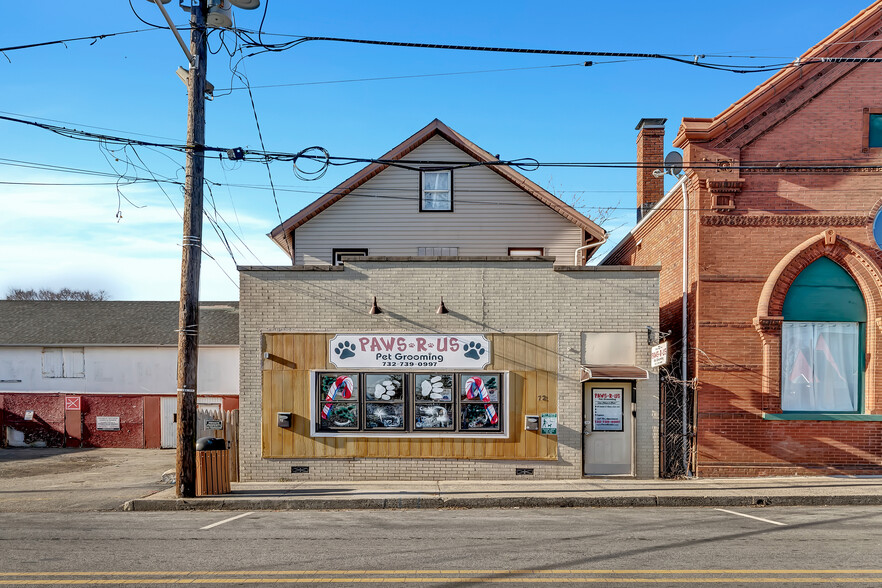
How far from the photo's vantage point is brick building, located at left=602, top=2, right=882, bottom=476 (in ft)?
45.6

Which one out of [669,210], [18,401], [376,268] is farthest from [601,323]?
[18,401]

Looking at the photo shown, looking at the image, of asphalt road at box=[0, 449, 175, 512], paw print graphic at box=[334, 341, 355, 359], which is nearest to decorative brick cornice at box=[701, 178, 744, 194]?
paw print graphic at box=[334, 341, 355, 359]

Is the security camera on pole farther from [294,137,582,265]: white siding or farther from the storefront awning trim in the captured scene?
the storefront awning trim

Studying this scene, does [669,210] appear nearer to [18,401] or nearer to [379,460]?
[379,460]

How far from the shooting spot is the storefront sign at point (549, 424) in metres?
14.0

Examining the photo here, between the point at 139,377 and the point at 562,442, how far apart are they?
49.7ft

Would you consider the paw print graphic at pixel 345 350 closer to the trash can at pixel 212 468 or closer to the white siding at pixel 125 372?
the trash can at pixel 212 468

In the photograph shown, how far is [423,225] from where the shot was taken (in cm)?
1842

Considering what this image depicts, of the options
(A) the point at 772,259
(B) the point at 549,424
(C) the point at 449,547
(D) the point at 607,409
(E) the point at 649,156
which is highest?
(E) the point at 649,156

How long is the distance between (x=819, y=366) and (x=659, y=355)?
3.87m

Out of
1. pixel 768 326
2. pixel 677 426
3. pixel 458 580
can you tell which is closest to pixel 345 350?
pixel 677 426

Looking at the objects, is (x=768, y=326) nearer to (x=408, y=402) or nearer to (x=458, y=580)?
(x=408, y=402)

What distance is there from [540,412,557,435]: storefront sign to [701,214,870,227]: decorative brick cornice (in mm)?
5177

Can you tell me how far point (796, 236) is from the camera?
46.4 feet
